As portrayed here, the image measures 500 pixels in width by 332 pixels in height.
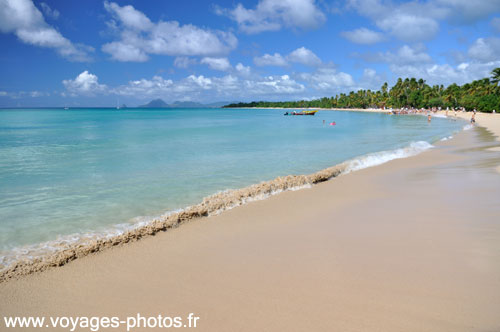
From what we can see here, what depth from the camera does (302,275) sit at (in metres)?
4.34

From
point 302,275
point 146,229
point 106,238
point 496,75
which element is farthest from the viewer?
point 496,75

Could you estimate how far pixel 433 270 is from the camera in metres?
4.37

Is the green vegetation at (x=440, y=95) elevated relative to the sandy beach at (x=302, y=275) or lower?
elevated

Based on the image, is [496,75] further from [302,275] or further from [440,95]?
[302,275]

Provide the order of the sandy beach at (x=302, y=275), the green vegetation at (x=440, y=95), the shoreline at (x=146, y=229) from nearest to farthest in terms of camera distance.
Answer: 1. the sandy beach at (x=302, y=275)
2. the shoreline at (x=146, y=229)
3. the green vegetation at (x=440, y=95)

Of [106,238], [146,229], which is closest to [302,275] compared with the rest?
[146,229]

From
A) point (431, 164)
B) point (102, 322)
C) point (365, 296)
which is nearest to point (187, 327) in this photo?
point (102, 322)

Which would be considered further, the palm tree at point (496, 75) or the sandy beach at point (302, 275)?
the palm tree at point (496, 75)

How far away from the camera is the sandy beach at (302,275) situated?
346 centimetres

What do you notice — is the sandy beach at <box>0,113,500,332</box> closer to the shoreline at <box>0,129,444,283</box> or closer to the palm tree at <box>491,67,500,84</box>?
the shoreline at <box>0,129,444,283</box>

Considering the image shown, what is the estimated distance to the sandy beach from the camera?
136 inches

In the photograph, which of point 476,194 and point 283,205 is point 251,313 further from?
point 476,194

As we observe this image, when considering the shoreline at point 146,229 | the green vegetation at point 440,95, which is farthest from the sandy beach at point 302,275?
the green vegetation at point 440,95

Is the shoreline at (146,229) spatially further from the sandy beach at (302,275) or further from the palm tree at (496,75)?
the palm tree at (496,75)
